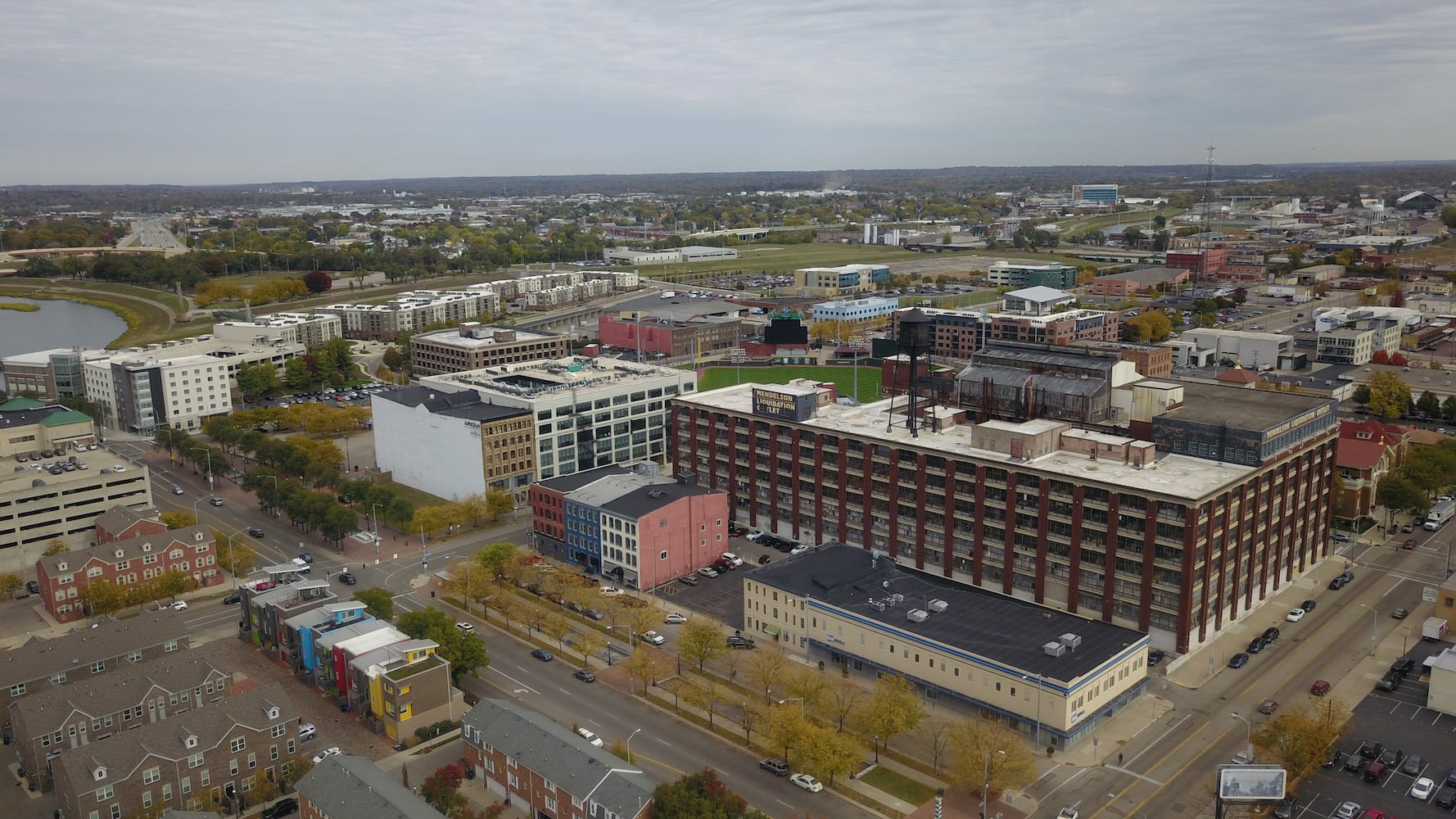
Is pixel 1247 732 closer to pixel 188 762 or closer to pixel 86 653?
pixel 188 762

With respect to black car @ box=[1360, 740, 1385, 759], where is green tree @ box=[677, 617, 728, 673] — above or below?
above

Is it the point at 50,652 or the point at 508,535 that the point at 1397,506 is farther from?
the point at 50,652

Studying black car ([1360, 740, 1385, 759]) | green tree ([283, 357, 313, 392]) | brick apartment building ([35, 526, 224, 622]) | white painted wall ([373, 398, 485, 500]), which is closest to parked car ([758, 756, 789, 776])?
black car ([1360, 740, 1385, 759])

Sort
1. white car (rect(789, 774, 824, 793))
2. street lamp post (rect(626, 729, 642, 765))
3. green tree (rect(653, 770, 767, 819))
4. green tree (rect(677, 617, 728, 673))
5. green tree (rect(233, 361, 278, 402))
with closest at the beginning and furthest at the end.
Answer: green tree (rect(653, 770, 767, 819)), white car (rect(789, 774, 824, 793)), street lamp post (rect(626, 729, 642, 765)), green tree (rect(677, 617, 728, 673)), green tree (rect(233, 361, 278, 402))

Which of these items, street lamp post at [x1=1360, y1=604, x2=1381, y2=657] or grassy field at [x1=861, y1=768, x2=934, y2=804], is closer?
grassy field at [x1=861, y1=768, x2=934, y2=804]

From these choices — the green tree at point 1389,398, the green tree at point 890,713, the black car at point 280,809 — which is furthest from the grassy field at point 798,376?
the black car at point 280,809

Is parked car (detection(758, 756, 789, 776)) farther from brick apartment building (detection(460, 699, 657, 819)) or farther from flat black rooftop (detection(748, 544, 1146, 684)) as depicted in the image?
flat black rooftop (detection(748, 544, 1146, 684))

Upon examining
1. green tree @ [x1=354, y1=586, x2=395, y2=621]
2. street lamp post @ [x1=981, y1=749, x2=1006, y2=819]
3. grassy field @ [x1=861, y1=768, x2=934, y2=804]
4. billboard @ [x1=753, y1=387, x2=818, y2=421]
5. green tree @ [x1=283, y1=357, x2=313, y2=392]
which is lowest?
grassy field @ [x1=861, y1=768, x2=934, y2=804]
